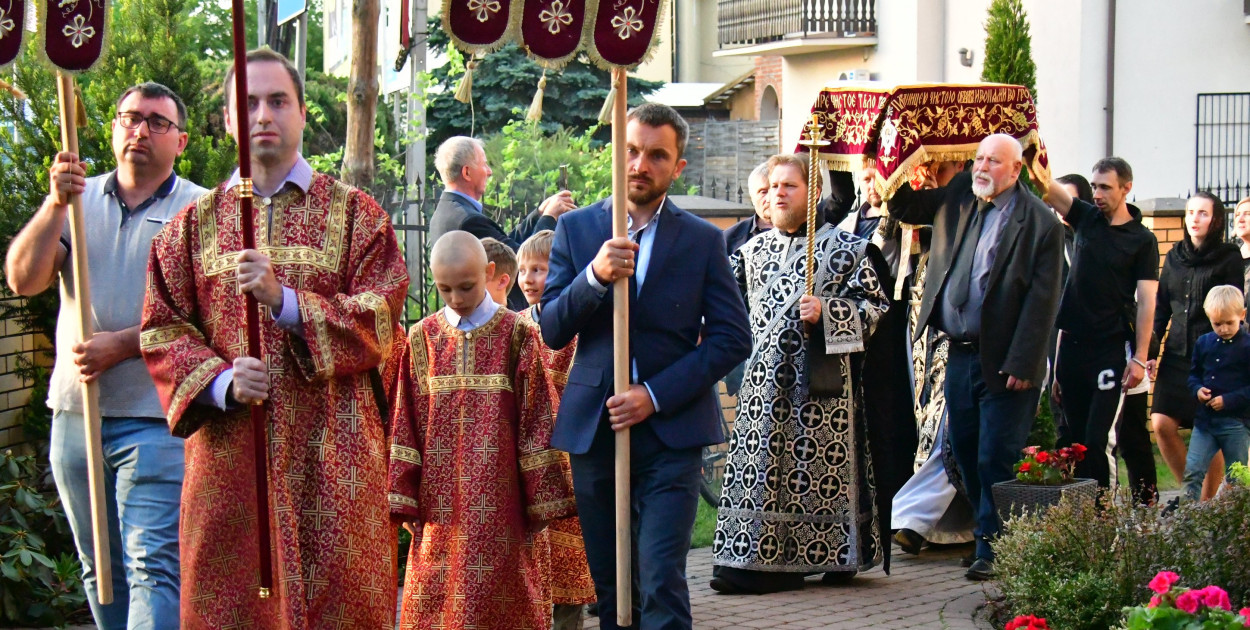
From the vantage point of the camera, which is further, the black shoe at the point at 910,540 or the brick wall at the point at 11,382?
the black shoe at the point at 910,540

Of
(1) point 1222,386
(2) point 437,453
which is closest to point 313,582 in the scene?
(2) point 437,453

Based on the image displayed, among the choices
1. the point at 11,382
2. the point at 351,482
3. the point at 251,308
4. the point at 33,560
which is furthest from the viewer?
the point at 11,382

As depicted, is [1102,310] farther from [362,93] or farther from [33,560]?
[33,560]

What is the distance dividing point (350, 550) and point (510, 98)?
2431 centimetres

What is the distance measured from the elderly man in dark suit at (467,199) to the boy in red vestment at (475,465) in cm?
211

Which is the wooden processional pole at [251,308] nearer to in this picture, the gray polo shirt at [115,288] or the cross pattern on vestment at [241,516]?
the cross pattern on vestment at [241,516]

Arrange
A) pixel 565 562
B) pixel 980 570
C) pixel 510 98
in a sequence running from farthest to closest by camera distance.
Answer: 1. pixel 510 98
2. pixel 980 570
3. pixel 565 562

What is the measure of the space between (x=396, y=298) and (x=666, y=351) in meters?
0.96

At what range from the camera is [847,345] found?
7.70m

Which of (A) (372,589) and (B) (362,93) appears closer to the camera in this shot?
(A) (372,589)

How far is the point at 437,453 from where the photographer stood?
609 centimetres

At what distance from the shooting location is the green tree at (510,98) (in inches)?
1117

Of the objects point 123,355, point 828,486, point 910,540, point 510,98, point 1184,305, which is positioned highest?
point 510,98

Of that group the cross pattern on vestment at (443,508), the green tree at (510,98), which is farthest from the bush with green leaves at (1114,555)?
the green tree at (510,98)
